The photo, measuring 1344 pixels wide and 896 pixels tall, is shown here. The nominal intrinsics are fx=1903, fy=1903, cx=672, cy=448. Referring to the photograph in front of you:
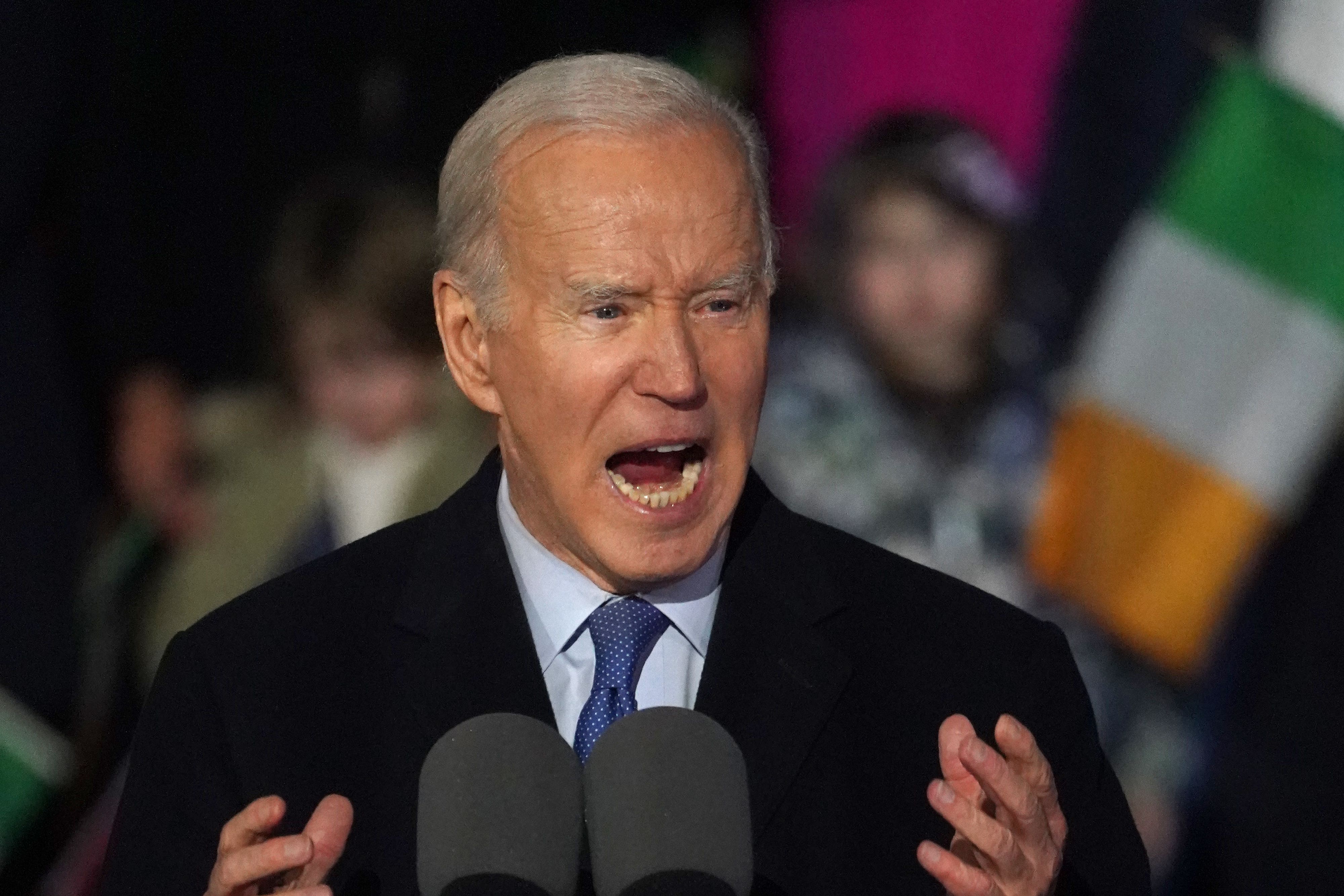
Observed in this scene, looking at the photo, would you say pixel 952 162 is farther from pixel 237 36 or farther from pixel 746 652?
pixel 746 652

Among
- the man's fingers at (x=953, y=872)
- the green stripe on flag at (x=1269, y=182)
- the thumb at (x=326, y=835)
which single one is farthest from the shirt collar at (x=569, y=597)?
the green stripe on flag at (x=1269, y=182)

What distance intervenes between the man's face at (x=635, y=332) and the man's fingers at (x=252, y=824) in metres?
0.58

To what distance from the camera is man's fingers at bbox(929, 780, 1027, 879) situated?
195 cm

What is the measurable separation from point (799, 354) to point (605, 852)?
126 inches

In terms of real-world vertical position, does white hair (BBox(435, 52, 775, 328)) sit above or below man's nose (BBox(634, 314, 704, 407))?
above

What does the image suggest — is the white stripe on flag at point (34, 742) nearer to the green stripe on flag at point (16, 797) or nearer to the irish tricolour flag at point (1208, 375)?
the green stripe on flag at point (16, 797)

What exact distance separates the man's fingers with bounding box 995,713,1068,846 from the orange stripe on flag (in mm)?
2830

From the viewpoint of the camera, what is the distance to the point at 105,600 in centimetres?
479

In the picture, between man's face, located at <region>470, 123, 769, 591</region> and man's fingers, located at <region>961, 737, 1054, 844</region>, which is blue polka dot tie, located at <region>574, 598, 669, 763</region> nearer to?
man's face, located at <region>470, 123, 769, 591</region>

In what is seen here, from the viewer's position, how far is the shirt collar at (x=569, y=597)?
2.49 metres

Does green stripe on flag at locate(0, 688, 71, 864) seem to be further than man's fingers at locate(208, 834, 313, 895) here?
Yes

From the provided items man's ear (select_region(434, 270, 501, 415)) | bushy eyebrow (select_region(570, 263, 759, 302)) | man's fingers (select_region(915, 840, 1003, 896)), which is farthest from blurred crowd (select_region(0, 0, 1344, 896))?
man's fingers (select_region(915, 840, 1003, 896))

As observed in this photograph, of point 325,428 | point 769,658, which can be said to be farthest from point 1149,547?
point 769,658

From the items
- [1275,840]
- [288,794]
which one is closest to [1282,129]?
[1275,840]
